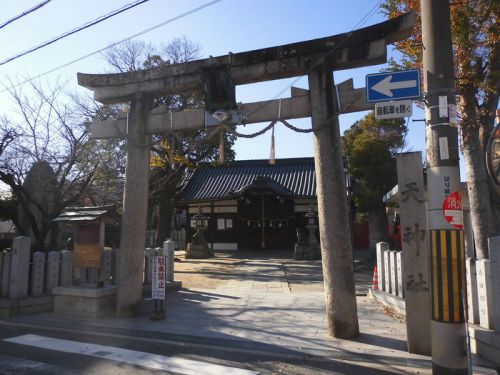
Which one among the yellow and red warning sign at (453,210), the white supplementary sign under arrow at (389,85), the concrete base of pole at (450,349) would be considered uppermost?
the white supplementary sign under arrow at (389,85)

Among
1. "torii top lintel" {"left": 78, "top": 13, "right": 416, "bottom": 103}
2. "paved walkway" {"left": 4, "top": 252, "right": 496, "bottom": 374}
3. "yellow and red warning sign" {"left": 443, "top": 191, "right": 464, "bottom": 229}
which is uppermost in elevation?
"torii top lintel" {"left": 78, "top": 13, "right": 416, "bottom": 103}

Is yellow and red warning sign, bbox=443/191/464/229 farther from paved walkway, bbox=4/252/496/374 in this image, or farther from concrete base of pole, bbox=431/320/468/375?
paved walkway, bbox=4/252/496/374

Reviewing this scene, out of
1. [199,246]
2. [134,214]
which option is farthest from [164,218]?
[134,214]

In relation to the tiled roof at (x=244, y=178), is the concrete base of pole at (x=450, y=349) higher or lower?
lower

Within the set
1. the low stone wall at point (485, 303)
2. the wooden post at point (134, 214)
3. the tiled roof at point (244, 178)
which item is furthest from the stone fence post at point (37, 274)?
the tiled roof at point (244, 178)

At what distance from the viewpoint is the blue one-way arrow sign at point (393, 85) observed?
5.86 meters

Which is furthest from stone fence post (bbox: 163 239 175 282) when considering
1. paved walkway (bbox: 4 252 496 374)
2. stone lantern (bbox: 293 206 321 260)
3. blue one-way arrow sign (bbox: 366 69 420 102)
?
stone lantern (bbox: 293 206 321 260)

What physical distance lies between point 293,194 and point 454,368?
2093 centimetres

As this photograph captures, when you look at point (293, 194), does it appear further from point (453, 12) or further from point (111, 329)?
point (111, 329)

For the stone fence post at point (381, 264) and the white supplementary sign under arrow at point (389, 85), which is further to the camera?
the stone fence post at point (381, 264)

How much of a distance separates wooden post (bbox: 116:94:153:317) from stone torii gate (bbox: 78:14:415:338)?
0.02 m

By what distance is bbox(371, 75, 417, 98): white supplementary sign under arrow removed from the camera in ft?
19.2

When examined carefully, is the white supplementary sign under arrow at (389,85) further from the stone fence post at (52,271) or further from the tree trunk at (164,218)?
the tree trunk at (164,218)

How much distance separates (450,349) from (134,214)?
6.69 metres
